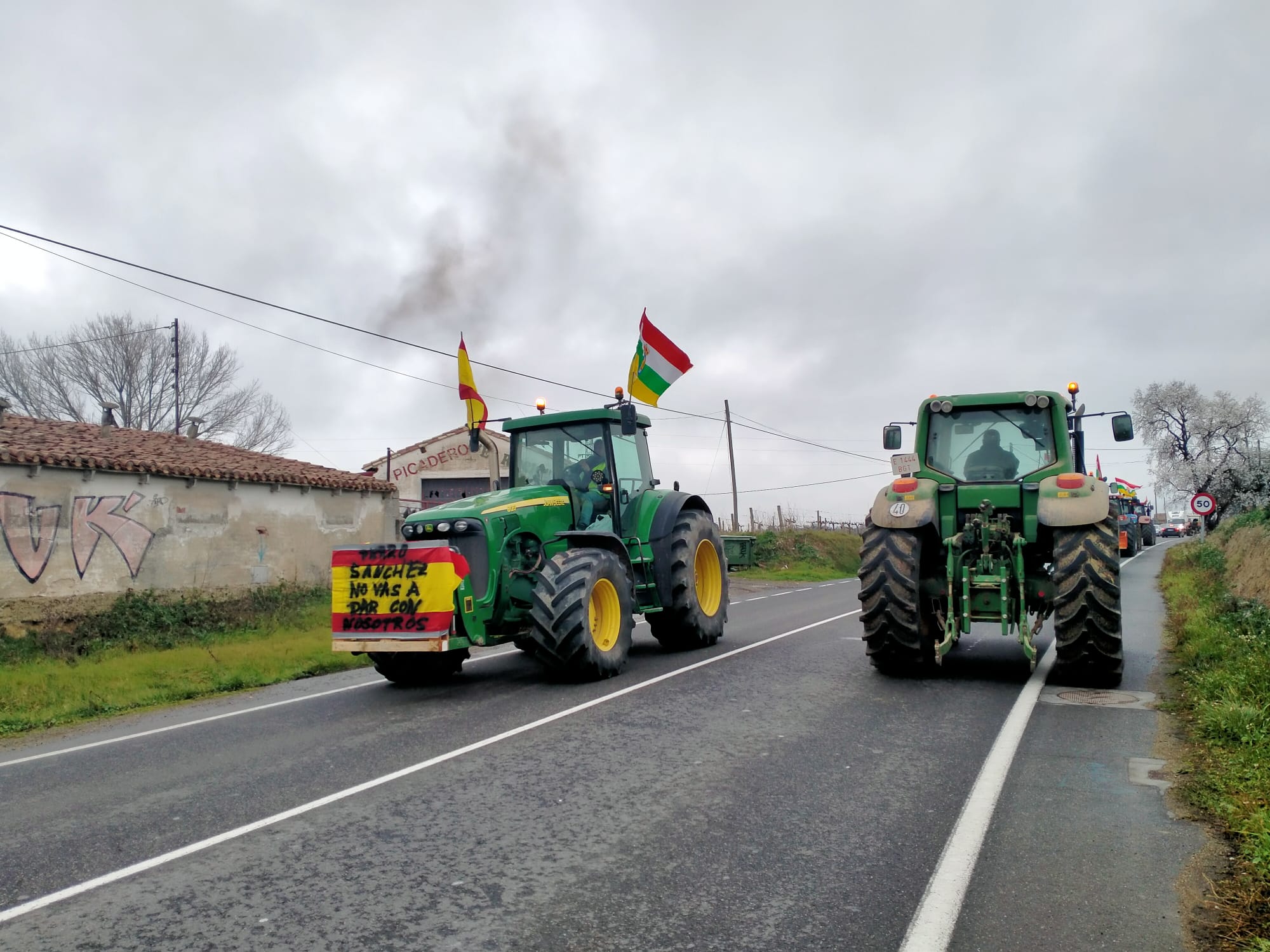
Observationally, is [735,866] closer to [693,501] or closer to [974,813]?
[974,813]

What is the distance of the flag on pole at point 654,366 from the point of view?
13844mm

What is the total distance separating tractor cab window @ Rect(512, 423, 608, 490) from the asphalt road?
9.82 feet

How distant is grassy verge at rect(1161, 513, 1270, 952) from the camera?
3.55 m

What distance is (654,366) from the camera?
13938 millimetres

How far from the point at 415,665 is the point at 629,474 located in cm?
332

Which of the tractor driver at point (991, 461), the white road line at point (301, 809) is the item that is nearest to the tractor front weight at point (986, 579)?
the tractor driver at point (991, 461)

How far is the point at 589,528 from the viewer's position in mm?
10359

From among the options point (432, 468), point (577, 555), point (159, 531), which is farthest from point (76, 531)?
point (432, 468)

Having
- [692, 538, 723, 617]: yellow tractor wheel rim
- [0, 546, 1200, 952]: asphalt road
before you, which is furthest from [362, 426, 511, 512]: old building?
[0, 546, 1200, 952]: asphalt road

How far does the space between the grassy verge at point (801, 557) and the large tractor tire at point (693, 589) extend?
676 inches

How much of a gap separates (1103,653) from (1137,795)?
3167mm

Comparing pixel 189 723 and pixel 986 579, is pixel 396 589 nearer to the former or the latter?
pixel 189 723

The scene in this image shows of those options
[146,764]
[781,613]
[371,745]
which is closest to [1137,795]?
[371,745]

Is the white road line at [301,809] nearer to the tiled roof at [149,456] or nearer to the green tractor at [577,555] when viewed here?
the green tractor at [577,555]
